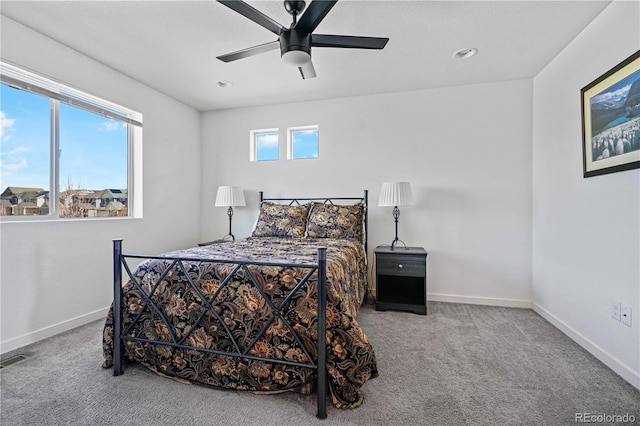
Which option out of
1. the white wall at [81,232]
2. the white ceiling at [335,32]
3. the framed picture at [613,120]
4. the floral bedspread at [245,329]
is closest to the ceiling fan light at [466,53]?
the white ceiling at [335,32]

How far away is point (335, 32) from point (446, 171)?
6.47ft

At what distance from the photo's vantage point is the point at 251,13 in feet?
5.28

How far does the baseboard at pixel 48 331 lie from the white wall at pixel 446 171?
2411 mm

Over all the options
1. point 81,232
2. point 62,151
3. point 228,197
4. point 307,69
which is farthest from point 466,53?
point 81,232

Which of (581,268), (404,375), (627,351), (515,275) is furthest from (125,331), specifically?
(515,275)

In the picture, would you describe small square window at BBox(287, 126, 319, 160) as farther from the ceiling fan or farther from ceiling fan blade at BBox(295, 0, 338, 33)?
ceiling fan blade at BBox(295, 0, 338, 33)

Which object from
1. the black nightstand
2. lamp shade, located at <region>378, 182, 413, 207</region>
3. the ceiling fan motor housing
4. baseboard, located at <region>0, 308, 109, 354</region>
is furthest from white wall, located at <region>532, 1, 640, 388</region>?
baseboard, located at <region>0, 308, 109, 354</region>

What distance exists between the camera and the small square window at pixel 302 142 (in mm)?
3854

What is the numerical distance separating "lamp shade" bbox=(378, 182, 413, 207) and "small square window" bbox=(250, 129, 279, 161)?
1674 millimetres

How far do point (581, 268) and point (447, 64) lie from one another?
7.08 feet

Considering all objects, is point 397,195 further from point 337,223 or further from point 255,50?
Answer: point 255,50

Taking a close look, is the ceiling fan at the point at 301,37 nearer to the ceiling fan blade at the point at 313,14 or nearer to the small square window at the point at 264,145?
the ceiling fan blade at the point at 313,14

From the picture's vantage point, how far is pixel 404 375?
1813 mm

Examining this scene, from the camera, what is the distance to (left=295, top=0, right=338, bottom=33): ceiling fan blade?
4.90 feet
